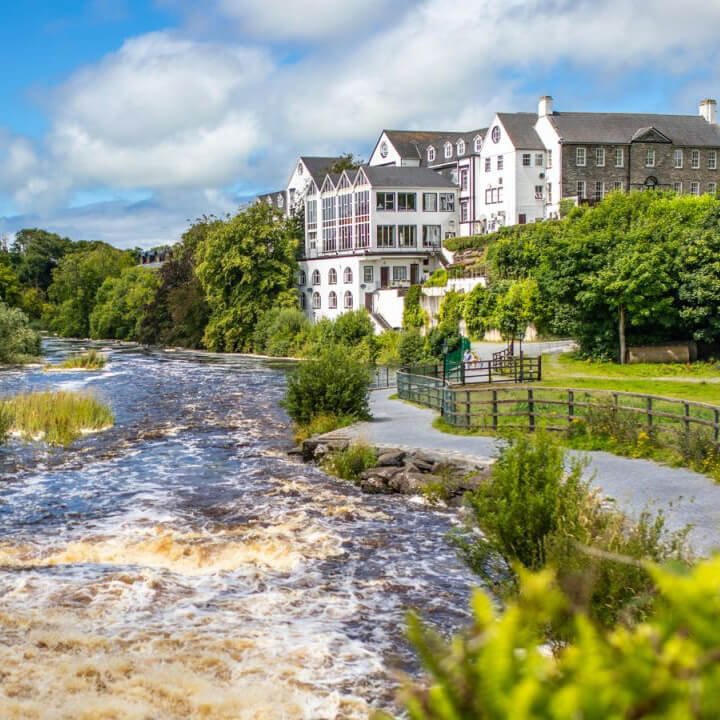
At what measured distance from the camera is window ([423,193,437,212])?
247ft

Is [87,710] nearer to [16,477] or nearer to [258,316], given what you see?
[16,477]

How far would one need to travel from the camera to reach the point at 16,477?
2134 centimetres

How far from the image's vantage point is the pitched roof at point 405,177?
7381 centimetres

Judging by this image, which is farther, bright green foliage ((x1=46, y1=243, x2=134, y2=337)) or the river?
bright green foliage ((x1=46, y1=243, x2=134, y2=337))

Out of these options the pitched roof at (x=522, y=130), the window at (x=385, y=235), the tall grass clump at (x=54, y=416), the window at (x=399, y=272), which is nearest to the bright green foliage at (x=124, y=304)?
the window at (x=385, y=235)

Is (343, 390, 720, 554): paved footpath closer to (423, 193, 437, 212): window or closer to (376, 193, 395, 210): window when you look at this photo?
(376, 193, 395, 210): window

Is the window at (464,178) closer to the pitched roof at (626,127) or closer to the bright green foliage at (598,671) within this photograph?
the pitched roof at (626,127)

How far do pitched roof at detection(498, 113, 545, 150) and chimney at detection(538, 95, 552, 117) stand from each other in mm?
1486

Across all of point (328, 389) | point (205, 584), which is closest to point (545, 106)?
point (328, 389)

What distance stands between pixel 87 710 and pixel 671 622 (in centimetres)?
838

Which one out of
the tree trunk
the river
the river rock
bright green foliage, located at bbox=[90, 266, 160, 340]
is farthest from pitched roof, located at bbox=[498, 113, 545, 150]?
the river rock

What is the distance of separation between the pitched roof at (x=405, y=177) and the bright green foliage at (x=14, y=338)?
3109 cm


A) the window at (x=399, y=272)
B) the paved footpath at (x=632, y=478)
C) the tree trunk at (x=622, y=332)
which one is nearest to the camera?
the paved footpath at (x=632, y=478)

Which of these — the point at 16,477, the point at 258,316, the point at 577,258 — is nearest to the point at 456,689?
the point at 16,477
